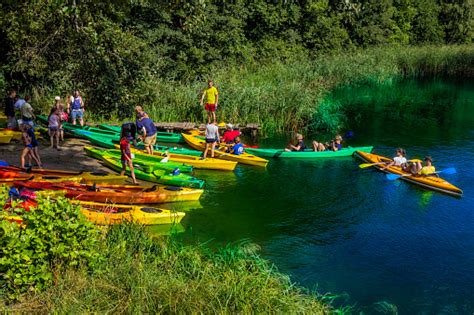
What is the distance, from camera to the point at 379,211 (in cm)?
1293

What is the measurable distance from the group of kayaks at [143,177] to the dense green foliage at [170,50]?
215 cm

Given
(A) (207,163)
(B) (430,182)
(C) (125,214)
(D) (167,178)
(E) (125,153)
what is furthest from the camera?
(A) (207,163)

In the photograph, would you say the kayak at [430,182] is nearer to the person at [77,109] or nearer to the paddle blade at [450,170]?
the paddle blade at [450,170]

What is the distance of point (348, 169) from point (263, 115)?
5021mm

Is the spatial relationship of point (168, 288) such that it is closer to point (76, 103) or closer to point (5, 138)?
point (5, 138)

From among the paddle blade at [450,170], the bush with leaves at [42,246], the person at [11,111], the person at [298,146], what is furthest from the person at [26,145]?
the paddle blade at [450,170]

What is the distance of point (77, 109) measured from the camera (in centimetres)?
Answer: 1777

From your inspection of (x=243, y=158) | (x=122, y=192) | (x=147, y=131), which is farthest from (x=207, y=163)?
(x=122, y=192)

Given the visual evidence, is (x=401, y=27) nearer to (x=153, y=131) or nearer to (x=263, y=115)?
(x=263, y=115)

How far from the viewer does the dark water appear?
363 inches

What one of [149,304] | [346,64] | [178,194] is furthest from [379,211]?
[346,64]

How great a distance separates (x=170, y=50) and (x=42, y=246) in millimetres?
19656

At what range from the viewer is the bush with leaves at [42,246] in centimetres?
697

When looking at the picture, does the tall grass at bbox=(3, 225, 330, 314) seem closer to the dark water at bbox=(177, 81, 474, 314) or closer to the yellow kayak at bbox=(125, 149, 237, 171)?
the dark water at bbox=(177, 81, 474, 314)
